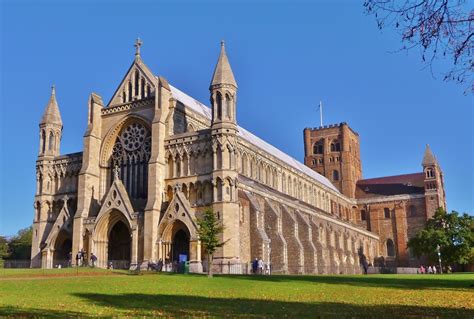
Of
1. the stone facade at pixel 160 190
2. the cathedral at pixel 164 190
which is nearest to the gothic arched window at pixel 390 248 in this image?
the cathedral at pixel 164 190

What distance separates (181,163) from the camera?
52.1 m

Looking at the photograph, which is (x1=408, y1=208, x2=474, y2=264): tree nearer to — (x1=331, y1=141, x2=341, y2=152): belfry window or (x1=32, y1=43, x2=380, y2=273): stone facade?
(x1=32, y1=43, x2=380, y2=273): stone facade

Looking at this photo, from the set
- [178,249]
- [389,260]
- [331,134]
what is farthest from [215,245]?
[331,134]

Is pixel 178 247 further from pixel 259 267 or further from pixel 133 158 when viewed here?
pixel 133 158

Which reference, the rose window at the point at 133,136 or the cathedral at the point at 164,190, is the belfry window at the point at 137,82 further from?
the rose window at the point at 133,136

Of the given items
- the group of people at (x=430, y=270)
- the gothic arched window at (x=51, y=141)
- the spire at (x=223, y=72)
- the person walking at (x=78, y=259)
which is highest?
the spire at (x=223, y=72)

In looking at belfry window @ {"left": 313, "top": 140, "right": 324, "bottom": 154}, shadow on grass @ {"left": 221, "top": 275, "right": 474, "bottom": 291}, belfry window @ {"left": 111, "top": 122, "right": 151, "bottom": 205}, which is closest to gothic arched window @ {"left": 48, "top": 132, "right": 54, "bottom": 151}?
belfry window @ {"left": 111, "top": 122, "right": 151, "bottom": 205}

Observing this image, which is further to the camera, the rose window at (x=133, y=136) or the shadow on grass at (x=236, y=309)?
the rose window at (x=133, y=136)

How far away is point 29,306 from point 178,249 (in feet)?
114

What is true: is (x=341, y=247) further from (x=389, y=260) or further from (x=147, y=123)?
(x=147, y=123)

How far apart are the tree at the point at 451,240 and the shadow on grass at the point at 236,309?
182ft

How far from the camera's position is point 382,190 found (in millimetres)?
105000

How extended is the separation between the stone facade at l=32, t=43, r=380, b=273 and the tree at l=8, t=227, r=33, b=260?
23416mm

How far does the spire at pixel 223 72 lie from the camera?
5194 centimetres
